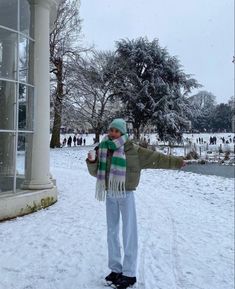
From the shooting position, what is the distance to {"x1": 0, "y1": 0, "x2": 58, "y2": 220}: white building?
31.0ft

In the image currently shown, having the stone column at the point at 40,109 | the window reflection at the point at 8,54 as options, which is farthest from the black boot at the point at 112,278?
the window reflection at the point at 8,54

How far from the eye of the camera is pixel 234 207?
13766 mm

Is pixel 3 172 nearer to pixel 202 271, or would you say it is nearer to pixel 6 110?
pixel 6 110

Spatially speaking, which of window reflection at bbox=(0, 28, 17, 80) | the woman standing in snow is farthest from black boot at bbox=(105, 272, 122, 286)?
window reflection at bbox=(0, 28, 17, 80)

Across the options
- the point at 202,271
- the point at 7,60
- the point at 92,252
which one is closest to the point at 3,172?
the point at 7,60

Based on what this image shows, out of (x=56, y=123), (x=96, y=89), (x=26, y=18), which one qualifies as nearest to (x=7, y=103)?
(x=26, y=18)

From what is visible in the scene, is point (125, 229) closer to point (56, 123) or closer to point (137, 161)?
point (137, 161)

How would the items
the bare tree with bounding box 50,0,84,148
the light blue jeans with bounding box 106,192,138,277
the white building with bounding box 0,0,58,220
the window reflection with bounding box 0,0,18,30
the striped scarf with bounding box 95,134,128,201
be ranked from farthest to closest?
1. the bare tree with bounding box 50,0,84,148
2. the window reflection with bounding box 0,0,18,30
3. the white building with bounding box 0,0,58,220
4. the light blue jeans with bounding box 106,192,138,277
5. the striped scarf with bounding box 95,134,128,201

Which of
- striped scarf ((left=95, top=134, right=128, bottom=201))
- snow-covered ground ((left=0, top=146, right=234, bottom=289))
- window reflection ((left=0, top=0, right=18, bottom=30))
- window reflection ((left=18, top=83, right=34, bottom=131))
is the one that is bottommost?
snow-covered ground ((left=0, top=146, right=234, bottom=289))

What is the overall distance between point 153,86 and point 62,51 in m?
10.3

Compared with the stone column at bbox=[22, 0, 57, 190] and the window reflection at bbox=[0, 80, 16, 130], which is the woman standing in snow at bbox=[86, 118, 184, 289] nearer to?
the window reflection at bbox=[0, 80, 16, 130]

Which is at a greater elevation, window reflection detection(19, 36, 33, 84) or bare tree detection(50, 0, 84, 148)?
bare tree detection(50, 0, 84, 148)

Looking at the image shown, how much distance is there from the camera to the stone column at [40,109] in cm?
1020

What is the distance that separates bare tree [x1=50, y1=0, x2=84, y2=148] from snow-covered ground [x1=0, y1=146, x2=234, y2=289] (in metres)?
21.0
